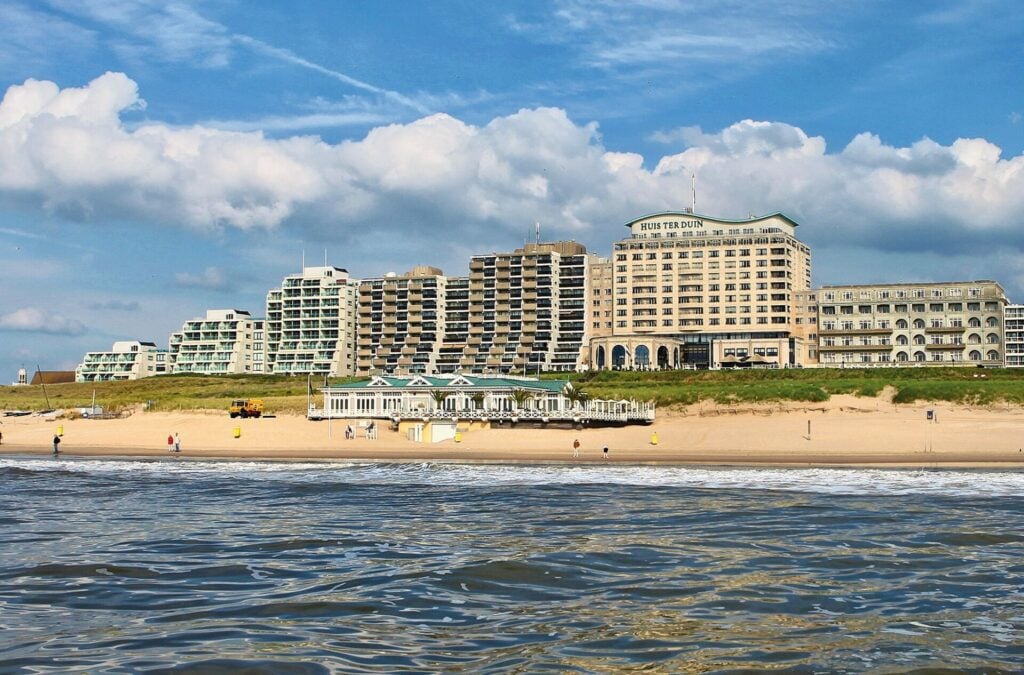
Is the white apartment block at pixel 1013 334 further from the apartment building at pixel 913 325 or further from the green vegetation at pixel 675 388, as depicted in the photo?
the green vegetation at pixel 675 388

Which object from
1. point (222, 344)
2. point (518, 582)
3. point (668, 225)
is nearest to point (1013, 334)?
point (668, 225)

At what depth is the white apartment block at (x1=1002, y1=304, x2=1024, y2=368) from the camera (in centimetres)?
12825

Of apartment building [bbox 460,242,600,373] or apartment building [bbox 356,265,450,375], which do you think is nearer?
apartment building [bbox 460,242,600,373]

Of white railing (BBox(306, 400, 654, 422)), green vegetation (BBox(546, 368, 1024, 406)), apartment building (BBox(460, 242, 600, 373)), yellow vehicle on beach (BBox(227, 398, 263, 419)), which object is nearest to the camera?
white railing (BBox(306, 400, 654, 422))

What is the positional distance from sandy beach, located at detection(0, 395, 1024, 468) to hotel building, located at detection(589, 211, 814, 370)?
65.6m

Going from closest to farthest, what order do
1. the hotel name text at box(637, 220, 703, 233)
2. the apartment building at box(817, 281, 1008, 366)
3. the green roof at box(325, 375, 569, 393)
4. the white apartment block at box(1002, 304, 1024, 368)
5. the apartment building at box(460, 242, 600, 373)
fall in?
the green roof at box(325, 375, 569, 393) → the white apartment block at box(1002, 304, 1024, 368) → the apartment building at box(817, 281, 1008, 366) → the hotel name text at box(637, 220, 703, 233) → the apartment building at box(460, 242, 600, 373)

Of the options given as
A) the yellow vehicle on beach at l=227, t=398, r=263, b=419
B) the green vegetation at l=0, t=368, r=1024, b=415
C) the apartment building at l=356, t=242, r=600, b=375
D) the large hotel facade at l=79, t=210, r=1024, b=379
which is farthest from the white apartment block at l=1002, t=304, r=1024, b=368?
the yellow vehicle on beach at l=227, t=398, r=263, b=419

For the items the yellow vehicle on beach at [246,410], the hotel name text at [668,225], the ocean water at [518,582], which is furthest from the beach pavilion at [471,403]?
the hotel name text at [668,225]

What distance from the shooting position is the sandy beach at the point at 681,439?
52.4 metres

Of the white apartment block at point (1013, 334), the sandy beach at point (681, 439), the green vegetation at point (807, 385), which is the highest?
the white apartment block at point (1013, 334)

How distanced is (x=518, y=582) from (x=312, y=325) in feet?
549

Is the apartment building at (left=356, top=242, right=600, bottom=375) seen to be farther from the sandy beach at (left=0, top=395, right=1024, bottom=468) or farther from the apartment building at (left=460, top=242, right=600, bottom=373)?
the sandy beach at (left=0, top=395, right=1024, bottom=468)

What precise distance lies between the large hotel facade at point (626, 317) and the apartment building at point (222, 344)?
27 cm

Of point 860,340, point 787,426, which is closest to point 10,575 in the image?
point 787,426
